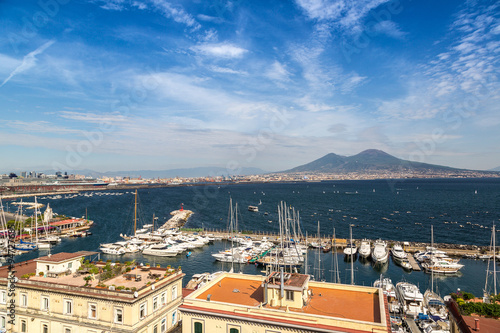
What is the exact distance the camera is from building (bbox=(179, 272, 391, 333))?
14000 millimetres

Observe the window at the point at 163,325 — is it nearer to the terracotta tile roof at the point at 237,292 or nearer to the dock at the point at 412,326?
the terracotta tile roof at the point at 237,292

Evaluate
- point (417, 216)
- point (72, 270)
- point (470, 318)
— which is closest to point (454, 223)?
point (417, 216)

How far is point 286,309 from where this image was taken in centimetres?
1518

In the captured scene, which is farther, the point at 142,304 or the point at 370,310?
the point at 142,304

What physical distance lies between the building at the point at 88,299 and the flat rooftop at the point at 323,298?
3939 millimetres

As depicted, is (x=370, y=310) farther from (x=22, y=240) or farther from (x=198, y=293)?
(x=22, y=240)

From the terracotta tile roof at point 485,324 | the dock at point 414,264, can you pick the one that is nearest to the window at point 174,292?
the terracotta tile roof at point 485,324

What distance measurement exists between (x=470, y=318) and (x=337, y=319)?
8.10 metres

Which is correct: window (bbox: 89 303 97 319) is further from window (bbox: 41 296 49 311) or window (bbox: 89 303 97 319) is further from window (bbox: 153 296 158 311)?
window (bbox: 41 296 49 311)

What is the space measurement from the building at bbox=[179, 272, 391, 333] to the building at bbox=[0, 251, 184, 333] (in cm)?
381

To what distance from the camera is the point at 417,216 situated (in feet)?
310

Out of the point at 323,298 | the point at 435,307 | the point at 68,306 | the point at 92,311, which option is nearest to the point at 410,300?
the point at 435,307

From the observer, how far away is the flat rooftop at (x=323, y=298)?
15.3 meters

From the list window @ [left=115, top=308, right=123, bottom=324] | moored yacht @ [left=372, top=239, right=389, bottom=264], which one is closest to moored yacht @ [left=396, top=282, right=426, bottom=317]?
moored yacht @ [left=372, top=239, right=389, bottom=264]
